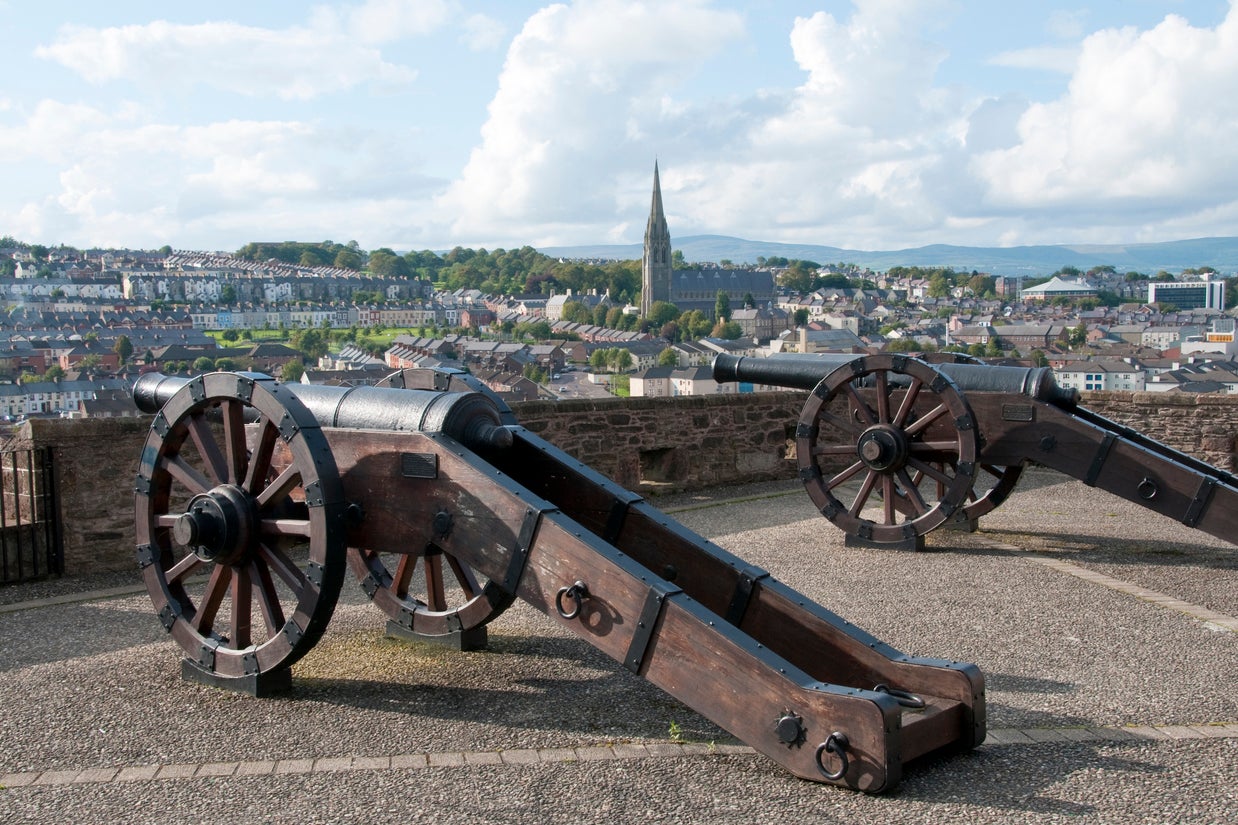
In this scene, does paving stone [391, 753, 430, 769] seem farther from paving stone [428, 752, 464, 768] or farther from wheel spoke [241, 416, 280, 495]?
wheel spoke [241, 416, 280, 495]

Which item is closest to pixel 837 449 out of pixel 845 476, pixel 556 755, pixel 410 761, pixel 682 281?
pixel 845 476

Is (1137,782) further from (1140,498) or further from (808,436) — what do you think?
(808,436)

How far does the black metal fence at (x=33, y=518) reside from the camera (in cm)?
686

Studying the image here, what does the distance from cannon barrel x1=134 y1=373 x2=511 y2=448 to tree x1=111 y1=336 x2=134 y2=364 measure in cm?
5269

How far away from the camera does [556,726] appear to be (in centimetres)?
437

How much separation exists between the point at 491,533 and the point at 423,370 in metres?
1.68

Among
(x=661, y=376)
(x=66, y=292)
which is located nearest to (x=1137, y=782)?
(x=661, y=376)

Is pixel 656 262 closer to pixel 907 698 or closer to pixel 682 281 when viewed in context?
pixel 682 281

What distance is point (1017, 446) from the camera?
8.17 metres

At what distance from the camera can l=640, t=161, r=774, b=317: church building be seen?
159000 mm

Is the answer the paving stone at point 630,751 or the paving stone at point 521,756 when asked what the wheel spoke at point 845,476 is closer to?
the paving stone at point 630,751

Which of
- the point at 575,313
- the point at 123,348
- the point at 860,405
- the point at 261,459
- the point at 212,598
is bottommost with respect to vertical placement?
the point at 575,313

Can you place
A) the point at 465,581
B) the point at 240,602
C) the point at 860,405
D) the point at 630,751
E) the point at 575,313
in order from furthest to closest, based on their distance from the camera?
the point at 575,313
the point at 860,405
the point at 465,581
the point at 240,602
the point at 630,751

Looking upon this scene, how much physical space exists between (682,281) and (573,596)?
163 metres
